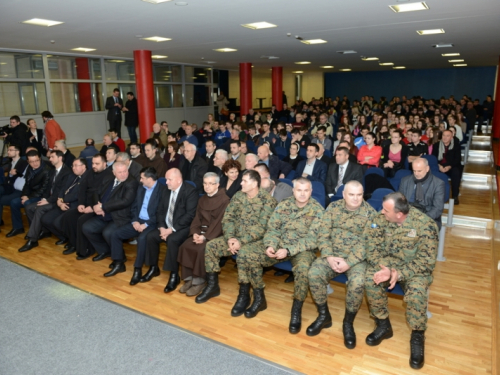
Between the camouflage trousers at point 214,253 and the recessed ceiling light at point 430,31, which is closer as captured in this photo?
the camouflage trousers at point 214,253

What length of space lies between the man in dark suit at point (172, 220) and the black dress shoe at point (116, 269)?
15.3 inches

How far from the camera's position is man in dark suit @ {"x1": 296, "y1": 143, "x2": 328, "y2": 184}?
6117mm

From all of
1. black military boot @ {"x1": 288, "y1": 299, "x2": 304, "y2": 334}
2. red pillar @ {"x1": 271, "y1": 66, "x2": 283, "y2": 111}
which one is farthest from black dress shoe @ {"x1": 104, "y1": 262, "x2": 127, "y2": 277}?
red pillar @ {"x1": 271, "y1": 66, "x2": 283, "y2": 111}

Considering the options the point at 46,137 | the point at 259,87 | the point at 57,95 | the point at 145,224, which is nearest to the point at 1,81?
the point at 57,95

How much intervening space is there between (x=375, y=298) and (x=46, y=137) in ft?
29.8

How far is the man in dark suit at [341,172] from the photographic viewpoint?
5.67 metres

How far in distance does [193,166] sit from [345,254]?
3.48 meters

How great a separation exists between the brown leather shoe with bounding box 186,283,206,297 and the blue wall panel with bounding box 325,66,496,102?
78.1ft

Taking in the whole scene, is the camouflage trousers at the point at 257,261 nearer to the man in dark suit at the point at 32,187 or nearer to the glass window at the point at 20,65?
the man in dark suit at the point at 32,187

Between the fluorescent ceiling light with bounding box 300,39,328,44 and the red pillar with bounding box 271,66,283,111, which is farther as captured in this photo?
the red pillar with bounding box 271,66,283,111

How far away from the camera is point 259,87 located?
2727 centimetres

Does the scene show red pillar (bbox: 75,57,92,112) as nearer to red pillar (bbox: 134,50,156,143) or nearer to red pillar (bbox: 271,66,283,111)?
red pillar (bbox: 134,50,156,143)

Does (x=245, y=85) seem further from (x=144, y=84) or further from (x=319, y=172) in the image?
(x=319, y=172)

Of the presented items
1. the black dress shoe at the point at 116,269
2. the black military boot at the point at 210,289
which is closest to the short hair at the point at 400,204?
the black military boot at the point at 210,289
